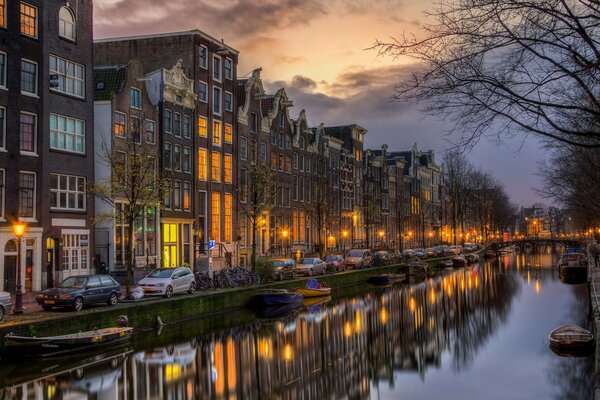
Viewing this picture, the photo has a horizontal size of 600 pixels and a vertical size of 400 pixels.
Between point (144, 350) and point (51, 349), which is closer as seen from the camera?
point (51, 349)

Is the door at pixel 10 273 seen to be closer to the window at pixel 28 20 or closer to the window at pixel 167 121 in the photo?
the window at pixel 28 20

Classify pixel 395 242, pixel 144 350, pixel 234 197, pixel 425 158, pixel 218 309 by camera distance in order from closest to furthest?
pixel 144 350, pixel 218 309, pixel 234 197, pixel 395 242, pixel 425 158

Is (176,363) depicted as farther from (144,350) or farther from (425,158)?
(425,158)

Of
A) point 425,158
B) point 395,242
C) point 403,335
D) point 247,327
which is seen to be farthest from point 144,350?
point 425,158

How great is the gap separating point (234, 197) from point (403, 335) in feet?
100

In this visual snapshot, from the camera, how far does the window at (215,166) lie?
6175 centimetres

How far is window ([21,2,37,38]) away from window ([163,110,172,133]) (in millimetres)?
15001

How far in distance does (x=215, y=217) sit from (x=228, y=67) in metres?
14.7

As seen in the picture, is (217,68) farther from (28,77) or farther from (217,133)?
(28,77)

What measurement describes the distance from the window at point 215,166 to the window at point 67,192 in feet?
60.3

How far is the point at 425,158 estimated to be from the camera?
154625mm

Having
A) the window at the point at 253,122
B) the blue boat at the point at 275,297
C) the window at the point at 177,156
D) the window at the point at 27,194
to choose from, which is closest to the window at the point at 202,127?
the window at the point at 177,156

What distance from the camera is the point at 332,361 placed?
28844mm

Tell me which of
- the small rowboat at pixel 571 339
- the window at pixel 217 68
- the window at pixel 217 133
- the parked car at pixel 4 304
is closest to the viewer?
the parked car at pixel 4 304
